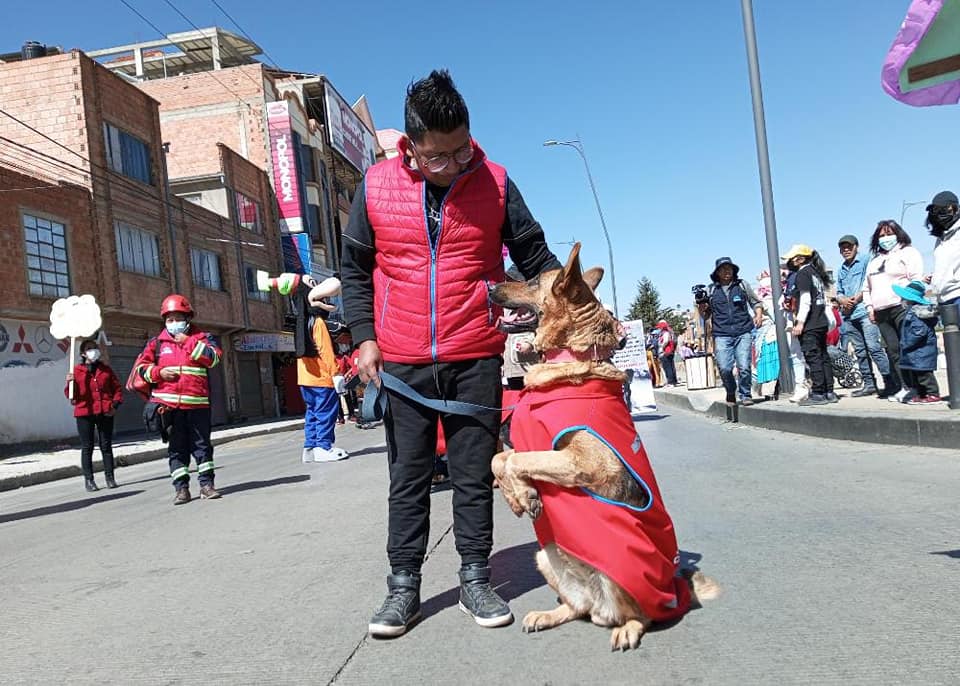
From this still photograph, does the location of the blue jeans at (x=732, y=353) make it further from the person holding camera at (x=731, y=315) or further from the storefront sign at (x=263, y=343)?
the storefront sign at (x=263, y=343)

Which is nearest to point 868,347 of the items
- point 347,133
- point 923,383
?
point 923,383

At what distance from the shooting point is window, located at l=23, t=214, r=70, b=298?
771 inches

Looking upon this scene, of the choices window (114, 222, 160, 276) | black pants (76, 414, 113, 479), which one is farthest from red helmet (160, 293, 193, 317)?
window (114, 222, 160, 276)

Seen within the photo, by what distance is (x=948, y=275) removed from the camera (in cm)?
677

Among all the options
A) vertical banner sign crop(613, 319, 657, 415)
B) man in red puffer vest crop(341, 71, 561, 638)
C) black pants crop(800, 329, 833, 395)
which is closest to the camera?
man in red puffer vest crop(341, 71, 561, 638)

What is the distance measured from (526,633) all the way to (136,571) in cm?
270

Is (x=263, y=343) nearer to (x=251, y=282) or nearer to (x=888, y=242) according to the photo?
(x=251, y=282)

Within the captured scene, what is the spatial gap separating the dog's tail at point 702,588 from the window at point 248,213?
32471mm

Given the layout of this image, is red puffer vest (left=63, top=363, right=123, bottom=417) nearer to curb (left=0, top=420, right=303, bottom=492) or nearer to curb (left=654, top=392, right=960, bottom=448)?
curb (left=0, top=420, right=303, bottom=492)

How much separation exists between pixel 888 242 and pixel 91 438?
10145 mm

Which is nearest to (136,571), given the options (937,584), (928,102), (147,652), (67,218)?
(147,652)

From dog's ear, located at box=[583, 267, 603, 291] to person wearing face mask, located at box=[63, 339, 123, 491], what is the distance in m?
7.90

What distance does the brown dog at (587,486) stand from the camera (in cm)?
266

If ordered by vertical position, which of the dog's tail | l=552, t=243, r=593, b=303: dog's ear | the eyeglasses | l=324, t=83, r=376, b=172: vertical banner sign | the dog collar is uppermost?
l=324, t=83, r=376, b=172: vertical banner sign
